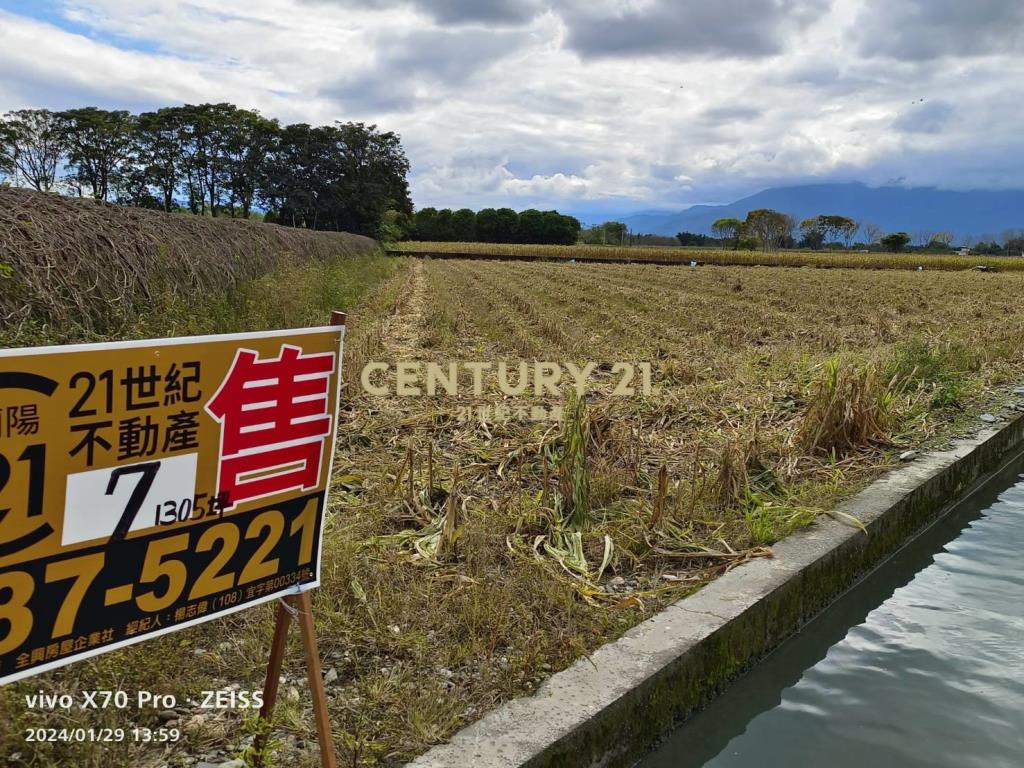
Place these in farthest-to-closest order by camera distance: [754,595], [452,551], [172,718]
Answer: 1. [452,551]
2. [754,595]
3. [172,718]

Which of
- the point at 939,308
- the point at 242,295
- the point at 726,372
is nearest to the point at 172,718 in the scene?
the point at 726,372

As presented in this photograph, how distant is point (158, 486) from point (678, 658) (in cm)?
194

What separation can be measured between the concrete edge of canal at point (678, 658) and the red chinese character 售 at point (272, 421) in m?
0.95

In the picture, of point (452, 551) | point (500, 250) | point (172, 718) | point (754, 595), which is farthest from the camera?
point (500, 250)

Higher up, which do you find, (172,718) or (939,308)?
(939,308)

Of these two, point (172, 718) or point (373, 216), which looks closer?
point (172, 718)

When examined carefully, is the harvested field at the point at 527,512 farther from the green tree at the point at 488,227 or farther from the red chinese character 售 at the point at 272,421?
the green tree at the point at 488,227

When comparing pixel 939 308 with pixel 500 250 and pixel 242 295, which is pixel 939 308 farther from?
pixel 500 250

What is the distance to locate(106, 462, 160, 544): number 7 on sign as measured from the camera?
1.68 m

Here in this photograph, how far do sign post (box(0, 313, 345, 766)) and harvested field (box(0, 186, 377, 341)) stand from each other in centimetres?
358

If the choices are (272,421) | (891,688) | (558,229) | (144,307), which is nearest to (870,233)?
(558,229)

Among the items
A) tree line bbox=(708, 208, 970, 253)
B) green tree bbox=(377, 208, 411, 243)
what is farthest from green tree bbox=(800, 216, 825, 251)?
green tree bbox=(377, 208, 411, 243)

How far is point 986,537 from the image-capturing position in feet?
15.8

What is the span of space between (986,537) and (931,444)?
98 cm
